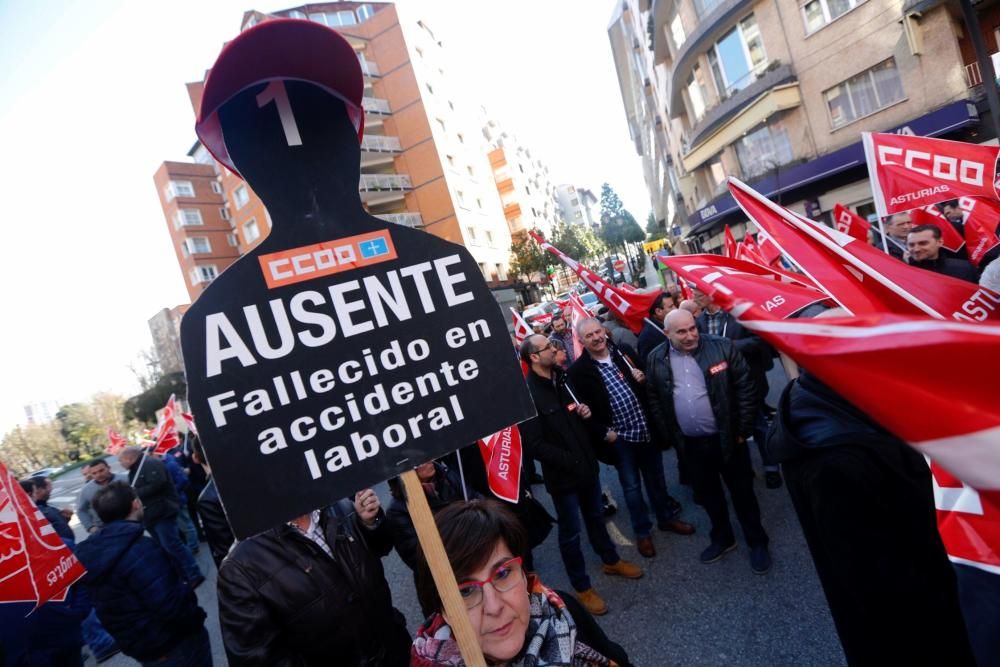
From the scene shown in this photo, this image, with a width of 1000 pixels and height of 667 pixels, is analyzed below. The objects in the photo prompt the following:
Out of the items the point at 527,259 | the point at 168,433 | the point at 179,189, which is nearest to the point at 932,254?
the point at 168,433

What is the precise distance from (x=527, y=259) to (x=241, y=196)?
69.1 ft

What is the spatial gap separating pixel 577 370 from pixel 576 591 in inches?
66.5

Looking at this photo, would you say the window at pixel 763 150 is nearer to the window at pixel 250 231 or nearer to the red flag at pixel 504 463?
the red flag at pixel 504 463

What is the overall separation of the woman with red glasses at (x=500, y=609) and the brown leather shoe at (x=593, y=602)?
6.93 ft

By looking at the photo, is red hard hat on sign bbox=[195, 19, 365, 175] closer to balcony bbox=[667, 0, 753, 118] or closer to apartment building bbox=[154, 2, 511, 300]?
balcony bbox=[667, 0, 753, 118]

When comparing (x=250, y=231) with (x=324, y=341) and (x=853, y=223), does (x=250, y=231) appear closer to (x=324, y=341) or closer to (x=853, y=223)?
(x=853, y=223)

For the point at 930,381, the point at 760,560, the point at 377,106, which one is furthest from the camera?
the point at 377,106

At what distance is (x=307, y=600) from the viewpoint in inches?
82.8

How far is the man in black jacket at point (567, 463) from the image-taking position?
3.68 metres

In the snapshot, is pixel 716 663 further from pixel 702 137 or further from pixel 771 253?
pixel 702 137

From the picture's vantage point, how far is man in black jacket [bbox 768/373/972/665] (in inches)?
66.4

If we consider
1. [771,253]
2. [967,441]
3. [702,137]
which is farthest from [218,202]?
[967,441]

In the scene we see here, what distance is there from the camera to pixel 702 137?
71.6 feet

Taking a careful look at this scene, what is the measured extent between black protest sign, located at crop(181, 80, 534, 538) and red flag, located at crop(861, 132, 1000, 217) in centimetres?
437
